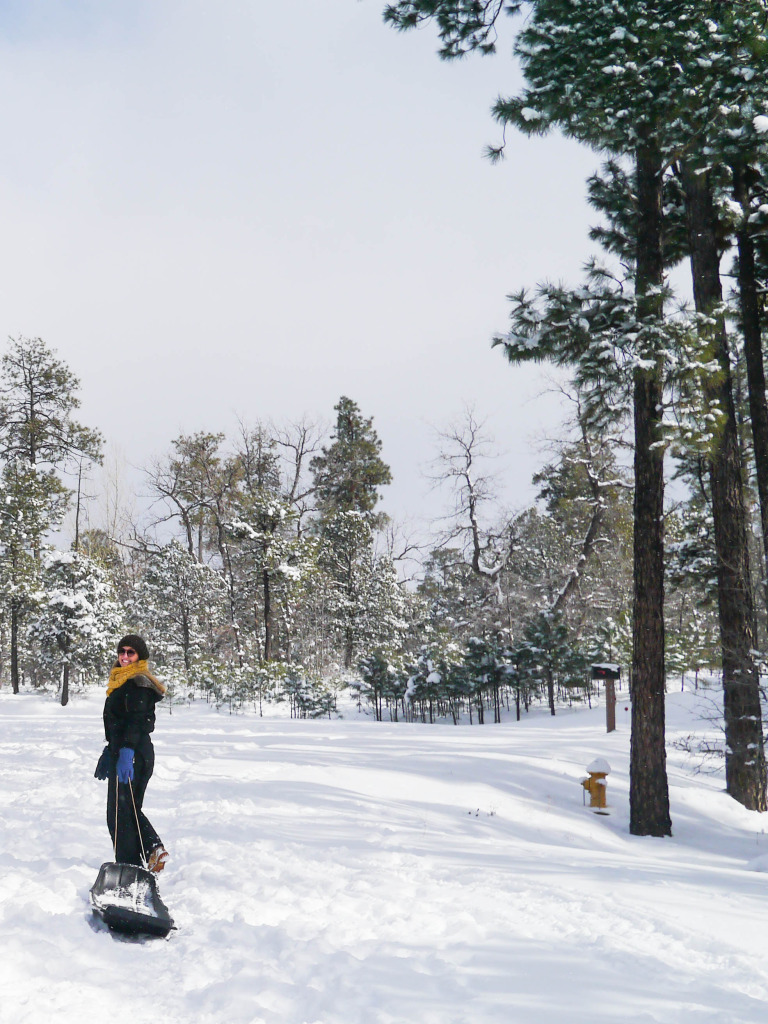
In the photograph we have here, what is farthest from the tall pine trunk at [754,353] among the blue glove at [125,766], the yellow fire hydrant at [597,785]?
the blue glove at [125,766]

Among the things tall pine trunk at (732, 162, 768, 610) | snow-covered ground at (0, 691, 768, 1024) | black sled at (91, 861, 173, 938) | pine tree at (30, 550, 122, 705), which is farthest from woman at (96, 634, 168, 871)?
pine tree at (30, 550, 122, 705)

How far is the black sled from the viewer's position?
3.99m

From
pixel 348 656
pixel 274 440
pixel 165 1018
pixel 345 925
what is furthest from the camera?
pixel 274 440

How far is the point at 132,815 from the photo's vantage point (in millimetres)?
5199

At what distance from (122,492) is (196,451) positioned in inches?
230

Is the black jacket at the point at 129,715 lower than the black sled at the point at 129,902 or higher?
higher

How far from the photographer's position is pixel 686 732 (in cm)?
1545

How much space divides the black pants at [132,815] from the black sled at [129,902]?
1.79 feet

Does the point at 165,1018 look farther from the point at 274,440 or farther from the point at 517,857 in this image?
the point at 274,440

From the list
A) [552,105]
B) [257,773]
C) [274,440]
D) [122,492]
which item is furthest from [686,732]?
[122,492]

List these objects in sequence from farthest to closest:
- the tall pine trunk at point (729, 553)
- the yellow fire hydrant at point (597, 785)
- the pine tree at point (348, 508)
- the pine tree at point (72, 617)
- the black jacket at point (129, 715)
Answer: the pine tree at point (348, 508), the pine tree at point (72, 617), the tall pine trunk at point (729, 553), the yellow fire hydrant at point (597, 785), the black jacket at point (129, 715)

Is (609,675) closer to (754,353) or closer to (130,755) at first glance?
(754,353)

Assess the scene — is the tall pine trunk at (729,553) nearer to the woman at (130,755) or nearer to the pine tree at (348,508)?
the woman at (130,755)

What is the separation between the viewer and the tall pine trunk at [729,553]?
9.88 meters
